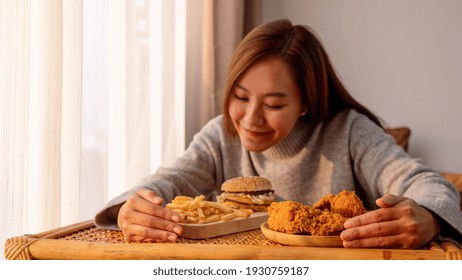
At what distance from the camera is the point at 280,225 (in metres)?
1.07

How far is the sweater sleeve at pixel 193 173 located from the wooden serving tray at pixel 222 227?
9.2 inches

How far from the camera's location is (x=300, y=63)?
166cm

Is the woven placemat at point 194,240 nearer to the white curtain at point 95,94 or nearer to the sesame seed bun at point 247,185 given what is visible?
the sesame seed bun at point 247,185

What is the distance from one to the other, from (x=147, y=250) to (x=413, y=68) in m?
2.45

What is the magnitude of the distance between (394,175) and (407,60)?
5.79 ft

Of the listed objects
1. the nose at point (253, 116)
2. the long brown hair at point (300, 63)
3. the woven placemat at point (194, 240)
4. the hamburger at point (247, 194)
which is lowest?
the woven placemat at point (194, 240)

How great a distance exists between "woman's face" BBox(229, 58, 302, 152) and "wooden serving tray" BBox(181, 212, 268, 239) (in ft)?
1.09

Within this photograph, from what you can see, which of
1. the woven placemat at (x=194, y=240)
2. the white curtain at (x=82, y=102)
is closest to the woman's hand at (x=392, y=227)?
the woven placemat at (x=194, y=240)

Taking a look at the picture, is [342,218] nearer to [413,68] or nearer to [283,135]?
[283,135]

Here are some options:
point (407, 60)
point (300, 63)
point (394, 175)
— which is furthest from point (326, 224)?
point (407, 60)

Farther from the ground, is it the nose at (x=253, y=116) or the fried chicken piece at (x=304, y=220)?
the nose at (x=253, y=116)

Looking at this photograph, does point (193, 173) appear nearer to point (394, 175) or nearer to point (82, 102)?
point (82, 102)

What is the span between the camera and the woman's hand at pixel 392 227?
3.36ft
